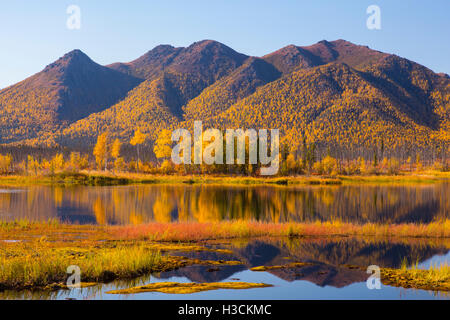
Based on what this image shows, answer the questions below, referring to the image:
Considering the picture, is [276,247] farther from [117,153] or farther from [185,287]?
[117,153]

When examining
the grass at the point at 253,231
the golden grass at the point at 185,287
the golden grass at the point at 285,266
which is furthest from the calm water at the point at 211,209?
the golden grass at the point at 185,287

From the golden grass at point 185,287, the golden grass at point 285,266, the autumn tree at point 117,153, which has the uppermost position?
the autumn tree at point 117,153

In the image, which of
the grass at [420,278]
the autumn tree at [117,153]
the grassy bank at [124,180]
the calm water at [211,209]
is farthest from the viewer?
the autumn tree at [117,153]

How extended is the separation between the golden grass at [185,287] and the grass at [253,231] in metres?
11.9

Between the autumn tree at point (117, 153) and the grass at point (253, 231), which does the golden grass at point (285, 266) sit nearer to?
the grass at point (253, 231)

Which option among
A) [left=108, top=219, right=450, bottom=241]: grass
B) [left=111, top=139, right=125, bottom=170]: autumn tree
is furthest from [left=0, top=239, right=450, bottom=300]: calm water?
[left=111, top=139, right=125, bottom=170]: autumn tree

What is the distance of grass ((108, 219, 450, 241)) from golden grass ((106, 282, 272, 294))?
1192cm

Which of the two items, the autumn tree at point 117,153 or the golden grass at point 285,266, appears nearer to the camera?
the golden grass at point 285,266

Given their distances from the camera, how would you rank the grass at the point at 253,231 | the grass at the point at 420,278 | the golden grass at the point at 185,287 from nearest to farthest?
the golden grass at the point at 185,287 < the grass at the point at 420,278 < the grass at the point at 253,231

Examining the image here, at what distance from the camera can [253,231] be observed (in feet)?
117

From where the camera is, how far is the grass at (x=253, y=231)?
33.3 meters

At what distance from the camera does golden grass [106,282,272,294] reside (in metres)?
19.7
